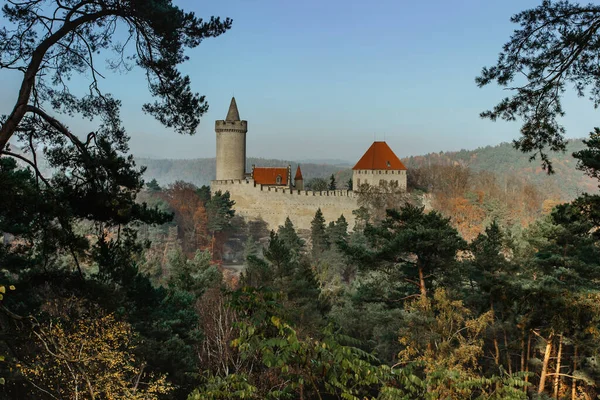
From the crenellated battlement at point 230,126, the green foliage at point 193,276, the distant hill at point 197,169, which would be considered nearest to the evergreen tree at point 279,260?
the green foliage at point 193,276

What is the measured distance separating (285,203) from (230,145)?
6176 mm

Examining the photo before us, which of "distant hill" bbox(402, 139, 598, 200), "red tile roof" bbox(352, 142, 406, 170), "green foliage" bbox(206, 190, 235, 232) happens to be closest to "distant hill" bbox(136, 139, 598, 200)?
"distant hill" bbox(402, 139, 598, 200)

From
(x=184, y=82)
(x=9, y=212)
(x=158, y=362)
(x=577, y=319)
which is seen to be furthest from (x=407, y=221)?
(x=9, y=212)

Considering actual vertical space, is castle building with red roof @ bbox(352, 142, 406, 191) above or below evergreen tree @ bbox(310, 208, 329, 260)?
above

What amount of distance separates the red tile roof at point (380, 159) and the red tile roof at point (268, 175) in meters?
6.18

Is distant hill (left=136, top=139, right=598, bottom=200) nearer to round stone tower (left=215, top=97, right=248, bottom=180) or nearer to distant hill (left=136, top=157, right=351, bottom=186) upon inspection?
distant hill (left=136, top=157, right=351, bottom=186)

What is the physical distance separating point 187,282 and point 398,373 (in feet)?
46.7

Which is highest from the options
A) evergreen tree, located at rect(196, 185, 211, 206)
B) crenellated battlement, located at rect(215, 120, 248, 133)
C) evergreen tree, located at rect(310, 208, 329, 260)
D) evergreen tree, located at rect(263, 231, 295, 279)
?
crenellated battlement, located at rect(215, 120, 248, 133)

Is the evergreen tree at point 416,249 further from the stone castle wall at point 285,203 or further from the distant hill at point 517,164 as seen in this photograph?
the distant hill at point 517,164

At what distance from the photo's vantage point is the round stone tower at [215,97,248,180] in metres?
41.4

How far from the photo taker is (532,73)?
4.61 meters

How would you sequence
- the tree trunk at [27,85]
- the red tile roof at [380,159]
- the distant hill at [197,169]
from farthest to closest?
the distant hill at [197,169] < the red tile roof at [380,159] < the tree trunk at [27,85]

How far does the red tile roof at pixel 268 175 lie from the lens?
43.0 m

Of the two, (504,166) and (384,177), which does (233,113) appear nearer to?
(384,177)
